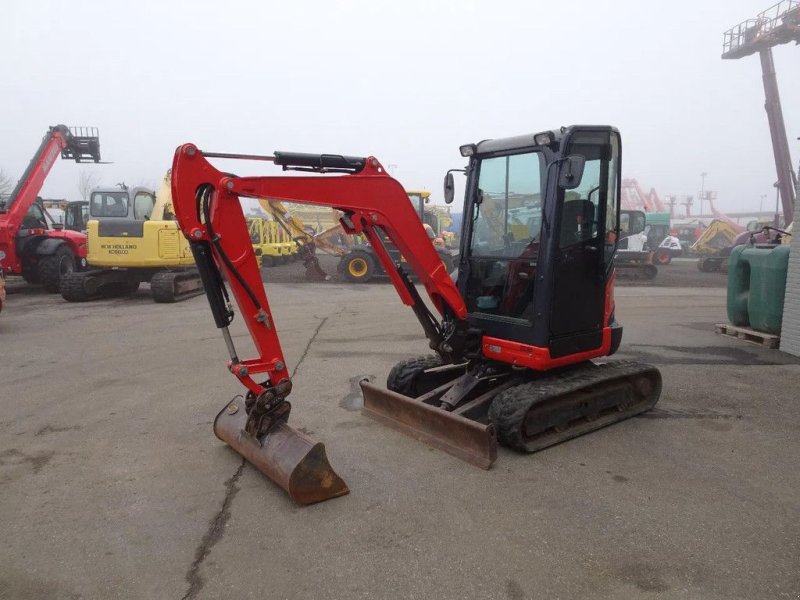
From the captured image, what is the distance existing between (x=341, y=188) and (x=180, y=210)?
112 centimetres

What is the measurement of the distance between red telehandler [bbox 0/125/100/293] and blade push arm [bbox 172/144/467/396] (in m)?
12.0

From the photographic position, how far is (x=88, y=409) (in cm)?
544

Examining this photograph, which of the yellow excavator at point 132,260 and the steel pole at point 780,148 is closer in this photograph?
the yellow excavator at point 132,260

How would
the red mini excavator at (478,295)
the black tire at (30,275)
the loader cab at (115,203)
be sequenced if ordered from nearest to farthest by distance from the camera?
the red mini excavator at (478,295) → the black tire at (30,275) → the loader cab at (115,203)

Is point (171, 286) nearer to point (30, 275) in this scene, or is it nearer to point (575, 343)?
point (30, 275)

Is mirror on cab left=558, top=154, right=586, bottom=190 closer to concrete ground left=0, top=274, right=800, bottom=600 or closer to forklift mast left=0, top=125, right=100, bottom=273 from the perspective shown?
concrete ground left=0, top=274, right=800, bottom=600

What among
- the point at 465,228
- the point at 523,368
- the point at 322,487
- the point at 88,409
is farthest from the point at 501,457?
the point at 88,409

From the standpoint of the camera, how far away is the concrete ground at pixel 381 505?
2.82 meters

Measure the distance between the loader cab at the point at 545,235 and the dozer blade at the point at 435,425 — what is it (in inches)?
36.1

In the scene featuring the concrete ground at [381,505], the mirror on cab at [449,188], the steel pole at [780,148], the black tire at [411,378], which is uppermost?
the steel pole at [780,148]

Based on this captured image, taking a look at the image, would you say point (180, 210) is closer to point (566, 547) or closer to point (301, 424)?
point (301, 424)

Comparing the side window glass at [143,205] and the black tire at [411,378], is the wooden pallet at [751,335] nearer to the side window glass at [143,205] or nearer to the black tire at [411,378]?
the black tire at [411,378]

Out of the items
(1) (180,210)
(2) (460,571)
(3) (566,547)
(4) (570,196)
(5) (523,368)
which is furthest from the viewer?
(5) (523,368)

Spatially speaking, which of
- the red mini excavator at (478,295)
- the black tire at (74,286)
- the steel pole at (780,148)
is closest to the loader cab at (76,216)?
the black tire at (74,286)
